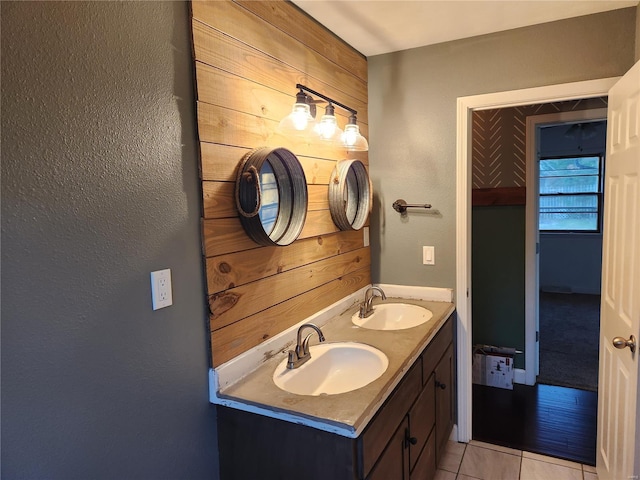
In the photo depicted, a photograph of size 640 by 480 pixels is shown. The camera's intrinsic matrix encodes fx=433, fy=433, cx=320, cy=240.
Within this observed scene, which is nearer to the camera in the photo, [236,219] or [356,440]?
[356,440]

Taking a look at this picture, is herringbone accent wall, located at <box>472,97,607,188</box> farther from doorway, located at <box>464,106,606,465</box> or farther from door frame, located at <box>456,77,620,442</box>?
door frame, located at <box>456,77,620,442</box>

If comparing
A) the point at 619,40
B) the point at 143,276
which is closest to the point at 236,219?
the point at 143,276

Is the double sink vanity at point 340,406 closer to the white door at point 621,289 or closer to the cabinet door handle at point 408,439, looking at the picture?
the cabinet door handle at point 408,439

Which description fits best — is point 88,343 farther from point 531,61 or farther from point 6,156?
point 531,61

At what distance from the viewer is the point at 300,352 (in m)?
1.68

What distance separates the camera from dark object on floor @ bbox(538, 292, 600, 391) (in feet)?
11.1

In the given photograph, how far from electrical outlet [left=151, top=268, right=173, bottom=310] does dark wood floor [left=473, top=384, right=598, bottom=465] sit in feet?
7.14

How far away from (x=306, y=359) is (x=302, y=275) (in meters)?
0.40

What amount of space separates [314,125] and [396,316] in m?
1.19

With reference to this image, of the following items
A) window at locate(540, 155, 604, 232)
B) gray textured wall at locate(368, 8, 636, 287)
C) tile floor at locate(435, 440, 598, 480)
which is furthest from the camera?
window at locate(540, 155, 604, 232)

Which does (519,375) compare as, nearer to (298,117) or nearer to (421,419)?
(421,419)

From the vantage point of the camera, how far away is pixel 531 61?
2225 millimetres

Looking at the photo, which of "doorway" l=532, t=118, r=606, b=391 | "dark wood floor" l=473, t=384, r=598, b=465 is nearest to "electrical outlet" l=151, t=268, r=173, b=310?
"dark wood floor" l=473, t=384, r=598, b=465

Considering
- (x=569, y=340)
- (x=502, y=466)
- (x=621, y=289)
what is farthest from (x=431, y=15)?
(x=569, y=340)
